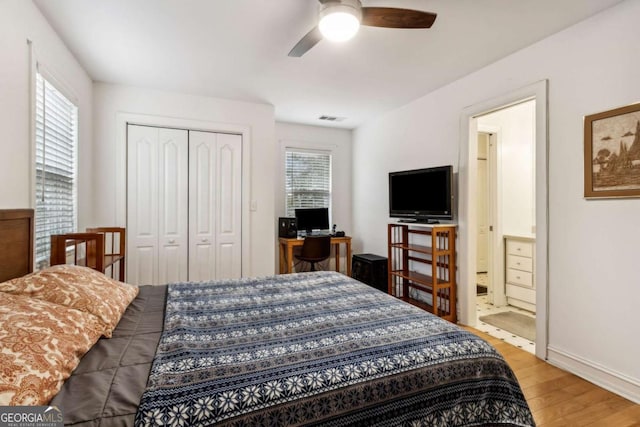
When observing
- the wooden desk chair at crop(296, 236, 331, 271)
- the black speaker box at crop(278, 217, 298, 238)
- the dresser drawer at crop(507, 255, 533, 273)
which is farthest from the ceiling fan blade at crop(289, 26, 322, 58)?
the dresser drawer at crop(507, 255, 533, 273)

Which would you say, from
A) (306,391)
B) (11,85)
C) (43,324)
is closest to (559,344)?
(306,391)

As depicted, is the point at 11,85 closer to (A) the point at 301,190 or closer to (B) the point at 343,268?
(A) the point at 301,190

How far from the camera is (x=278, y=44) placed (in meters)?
2.58

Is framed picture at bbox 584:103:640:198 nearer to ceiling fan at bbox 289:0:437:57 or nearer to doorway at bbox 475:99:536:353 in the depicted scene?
ceiling fan at bbox 289:0:437:57

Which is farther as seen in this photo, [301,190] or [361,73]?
[301,190]

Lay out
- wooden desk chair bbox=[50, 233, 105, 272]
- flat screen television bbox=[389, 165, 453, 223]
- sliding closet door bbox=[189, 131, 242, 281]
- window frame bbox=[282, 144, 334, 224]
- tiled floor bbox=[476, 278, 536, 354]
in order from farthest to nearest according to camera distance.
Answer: window frame bbox=[282, 144, 334, 224]
sliding closet door bbox=[189, 131, 242, 281]
flat screen television bbox=[389, 165, 453, 223]
tiled floor bbox=[476, 278, 536, 354]
wooden desk chair bbox=[50, 233, 105, 272]

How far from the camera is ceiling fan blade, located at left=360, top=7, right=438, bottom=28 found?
5.83ft

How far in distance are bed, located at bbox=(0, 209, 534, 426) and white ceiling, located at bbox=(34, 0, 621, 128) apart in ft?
5.41

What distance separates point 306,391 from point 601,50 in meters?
2.87

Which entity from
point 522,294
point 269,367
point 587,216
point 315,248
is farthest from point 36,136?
point 522,294

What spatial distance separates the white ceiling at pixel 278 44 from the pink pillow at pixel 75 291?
1.77 metres

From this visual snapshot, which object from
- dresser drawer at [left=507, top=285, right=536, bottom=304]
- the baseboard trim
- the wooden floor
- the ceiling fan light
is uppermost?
the ceiling fan light

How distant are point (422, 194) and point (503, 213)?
122 centimetres

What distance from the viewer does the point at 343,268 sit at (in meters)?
5.30
